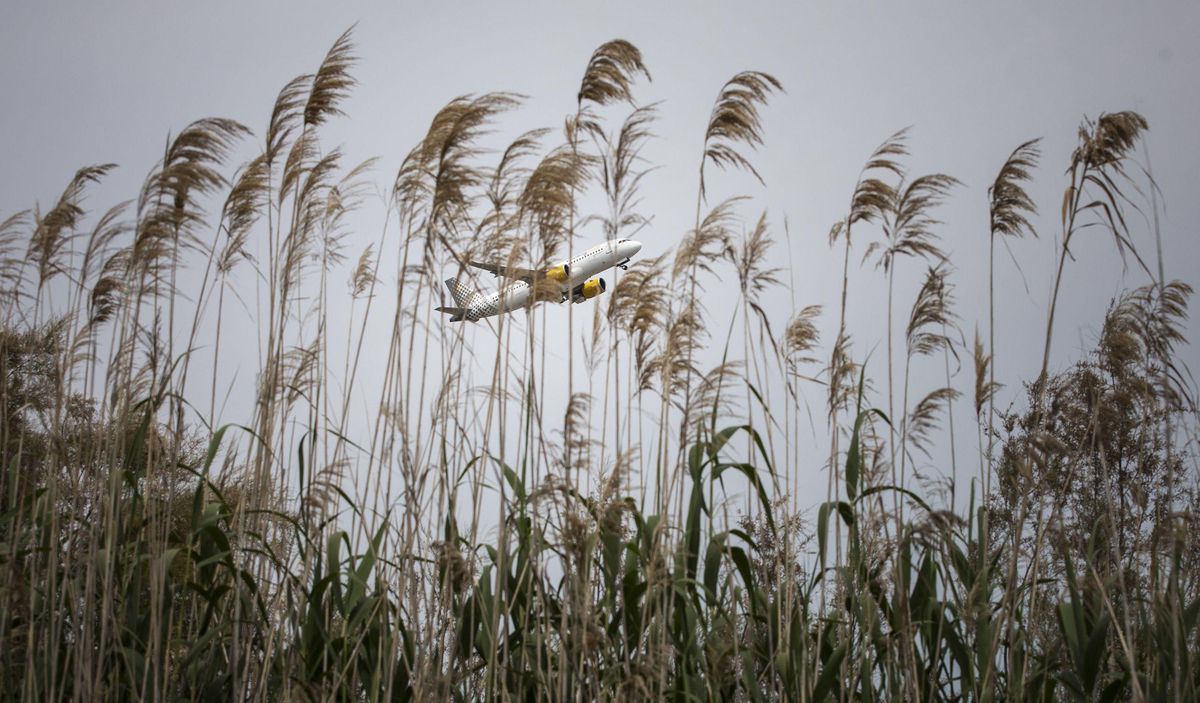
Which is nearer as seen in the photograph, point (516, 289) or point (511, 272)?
point (511, 272)

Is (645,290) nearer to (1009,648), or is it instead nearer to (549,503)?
(549,503)

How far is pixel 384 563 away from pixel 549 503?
0.75 meters

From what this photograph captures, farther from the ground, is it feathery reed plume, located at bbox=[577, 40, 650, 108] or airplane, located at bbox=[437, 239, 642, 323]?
feathery reed plume, located at bbox=[577, 40, 650, 108]

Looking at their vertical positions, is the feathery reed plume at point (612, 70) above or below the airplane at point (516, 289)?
above

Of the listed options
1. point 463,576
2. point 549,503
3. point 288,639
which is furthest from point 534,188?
point 288,639

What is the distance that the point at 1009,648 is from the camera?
3.95m

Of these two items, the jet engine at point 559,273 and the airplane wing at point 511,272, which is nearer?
the airplane wing at point 511,272

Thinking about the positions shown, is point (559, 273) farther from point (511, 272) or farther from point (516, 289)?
point (511, 272)

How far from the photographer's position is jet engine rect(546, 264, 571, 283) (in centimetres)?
436

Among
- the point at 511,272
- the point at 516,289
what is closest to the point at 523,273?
the point at 511,272

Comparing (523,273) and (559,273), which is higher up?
(559,273)

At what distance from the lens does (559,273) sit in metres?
4.62

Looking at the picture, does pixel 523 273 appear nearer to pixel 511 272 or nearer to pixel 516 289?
pixel 511 272

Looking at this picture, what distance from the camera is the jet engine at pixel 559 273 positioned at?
14.3 ft
